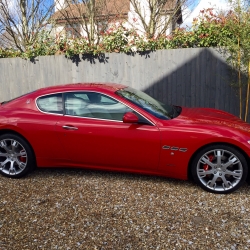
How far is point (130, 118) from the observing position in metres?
3.34

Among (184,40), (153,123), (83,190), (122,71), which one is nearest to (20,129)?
(83,190)

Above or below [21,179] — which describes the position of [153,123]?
above

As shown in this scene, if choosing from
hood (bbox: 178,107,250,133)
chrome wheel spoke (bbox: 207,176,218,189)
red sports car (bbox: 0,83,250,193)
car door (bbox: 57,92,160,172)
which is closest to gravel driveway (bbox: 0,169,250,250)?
chrome wheel spoke (bbox: 207,176,218,189)

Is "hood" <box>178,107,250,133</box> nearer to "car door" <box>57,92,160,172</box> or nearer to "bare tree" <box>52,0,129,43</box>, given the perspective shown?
"car door" <box>57,92,160,172</box>

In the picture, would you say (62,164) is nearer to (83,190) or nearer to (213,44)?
(83,190)

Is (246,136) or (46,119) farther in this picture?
(46,119)

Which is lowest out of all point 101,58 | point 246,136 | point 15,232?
point 15,232

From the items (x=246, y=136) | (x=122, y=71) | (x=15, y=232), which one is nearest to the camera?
(x=15, y=232)

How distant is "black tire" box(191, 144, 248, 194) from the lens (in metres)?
3.19

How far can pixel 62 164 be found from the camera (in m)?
3.79

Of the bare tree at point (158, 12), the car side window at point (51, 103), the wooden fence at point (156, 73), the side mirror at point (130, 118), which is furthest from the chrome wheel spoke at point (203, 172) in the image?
the bare tree at point (158, 12)

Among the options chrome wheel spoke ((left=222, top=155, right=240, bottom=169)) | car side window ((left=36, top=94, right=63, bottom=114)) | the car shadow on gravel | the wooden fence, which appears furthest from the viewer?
the wooden fence

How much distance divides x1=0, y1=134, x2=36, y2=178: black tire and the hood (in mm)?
2233

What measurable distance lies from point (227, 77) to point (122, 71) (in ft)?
8.32
